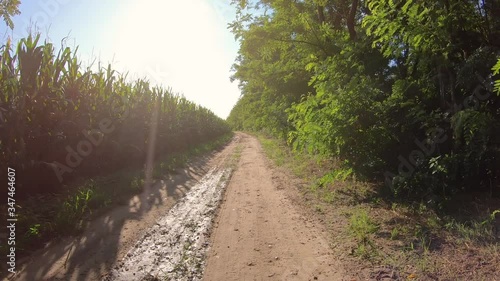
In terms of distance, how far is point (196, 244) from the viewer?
4371mm

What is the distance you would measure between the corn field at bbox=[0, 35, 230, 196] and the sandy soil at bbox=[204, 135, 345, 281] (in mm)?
3730

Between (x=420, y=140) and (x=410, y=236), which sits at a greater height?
(x=420, y=140)

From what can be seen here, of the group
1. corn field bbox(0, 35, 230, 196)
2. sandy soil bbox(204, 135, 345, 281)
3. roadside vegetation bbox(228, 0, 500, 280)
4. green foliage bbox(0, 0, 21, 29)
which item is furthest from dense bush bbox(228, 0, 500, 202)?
green foliage bbox(0, 0, 21, 29)

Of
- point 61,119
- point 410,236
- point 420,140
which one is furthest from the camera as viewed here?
point 61,119

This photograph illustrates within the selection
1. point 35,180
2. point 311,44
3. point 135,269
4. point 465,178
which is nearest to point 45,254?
point 135,269

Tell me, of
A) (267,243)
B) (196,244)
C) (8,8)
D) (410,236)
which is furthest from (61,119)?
Result: (410,236)

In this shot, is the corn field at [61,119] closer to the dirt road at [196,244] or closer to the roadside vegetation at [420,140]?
the dirt road at [196,244]

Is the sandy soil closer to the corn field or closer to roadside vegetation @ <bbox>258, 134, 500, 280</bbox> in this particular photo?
roadside vegetation @ <bbox>258, 134, 500, 280</bbox>

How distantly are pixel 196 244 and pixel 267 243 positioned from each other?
3.20 ft

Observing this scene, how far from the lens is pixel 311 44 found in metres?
8.82

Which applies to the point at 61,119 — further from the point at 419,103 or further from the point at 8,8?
the point at 419,103

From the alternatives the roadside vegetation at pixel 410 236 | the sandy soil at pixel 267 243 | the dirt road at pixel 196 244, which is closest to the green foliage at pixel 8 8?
the dirt road at pixel 196 244

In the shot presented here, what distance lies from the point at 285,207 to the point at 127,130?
609cm

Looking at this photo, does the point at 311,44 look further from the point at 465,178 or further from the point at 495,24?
the point at 465,178
